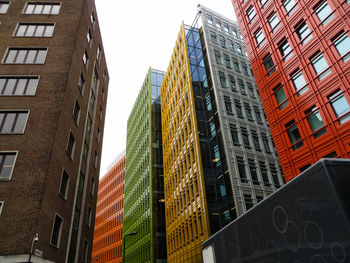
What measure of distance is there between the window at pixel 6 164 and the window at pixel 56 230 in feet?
14.0

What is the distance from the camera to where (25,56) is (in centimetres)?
2461

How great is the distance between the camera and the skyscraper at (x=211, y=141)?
32.9 m

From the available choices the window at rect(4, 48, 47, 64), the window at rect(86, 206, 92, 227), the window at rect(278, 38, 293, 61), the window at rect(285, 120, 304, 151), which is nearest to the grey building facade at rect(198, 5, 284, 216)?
the window at rect(285, 120, 304, 151)

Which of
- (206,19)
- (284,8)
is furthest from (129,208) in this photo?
(284,8)

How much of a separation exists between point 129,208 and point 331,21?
61.2 metres

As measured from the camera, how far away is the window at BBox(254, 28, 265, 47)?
28.6 meters

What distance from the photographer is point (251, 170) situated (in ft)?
113

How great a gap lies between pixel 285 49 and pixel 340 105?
8474mm

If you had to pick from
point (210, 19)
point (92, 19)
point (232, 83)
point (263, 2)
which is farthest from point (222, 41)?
point (92, 19)

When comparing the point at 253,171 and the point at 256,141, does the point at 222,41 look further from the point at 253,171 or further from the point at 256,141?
the point at 253,171

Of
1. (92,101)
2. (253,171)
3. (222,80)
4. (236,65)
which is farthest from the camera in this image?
(236,65)

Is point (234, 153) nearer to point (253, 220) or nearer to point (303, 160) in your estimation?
point (303, 160)

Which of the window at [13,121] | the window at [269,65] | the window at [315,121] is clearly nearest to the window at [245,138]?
the window at [269,65]

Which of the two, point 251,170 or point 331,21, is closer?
point 331,21
